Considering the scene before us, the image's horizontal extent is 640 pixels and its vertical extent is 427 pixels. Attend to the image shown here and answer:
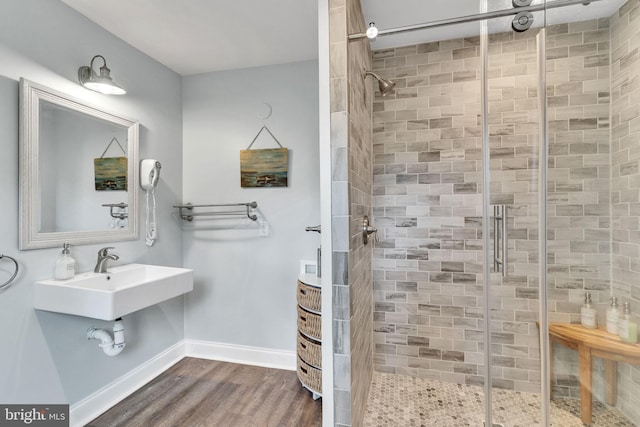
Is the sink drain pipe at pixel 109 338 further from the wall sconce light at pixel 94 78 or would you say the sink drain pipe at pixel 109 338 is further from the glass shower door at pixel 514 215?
the glass shower door at pixel 514 215

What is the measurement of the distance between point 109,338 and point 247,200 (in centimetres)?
130

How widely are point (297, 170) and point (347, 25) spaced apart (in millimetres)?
1158

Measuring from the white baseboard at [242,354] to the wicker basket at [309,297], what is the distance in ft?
2.19

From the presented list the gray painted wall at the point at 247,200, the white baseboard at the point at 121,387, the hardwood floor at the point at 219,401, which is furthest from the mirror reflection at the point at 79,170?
the hardwood floor at the point at 219,401

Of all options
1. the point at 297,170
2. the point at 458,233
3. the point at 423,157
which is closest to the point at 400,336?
the point at 458,233

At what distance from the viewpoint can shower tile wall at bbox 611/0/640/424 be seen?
91 centimetres

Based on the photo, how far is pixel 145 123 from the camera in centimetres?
226

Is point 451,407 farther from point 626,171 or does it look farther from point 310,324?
point 626,171

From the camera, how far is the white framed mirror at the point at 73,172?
155cm

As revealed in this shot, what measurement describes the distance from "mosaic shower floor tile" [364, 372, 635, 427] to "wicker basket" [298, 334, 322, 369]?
432mm

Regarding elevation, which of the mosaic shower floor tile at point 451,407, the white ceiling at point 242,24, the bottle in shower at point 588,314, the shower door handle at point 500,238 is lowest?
the mosaic shower floor tile at point 451,407

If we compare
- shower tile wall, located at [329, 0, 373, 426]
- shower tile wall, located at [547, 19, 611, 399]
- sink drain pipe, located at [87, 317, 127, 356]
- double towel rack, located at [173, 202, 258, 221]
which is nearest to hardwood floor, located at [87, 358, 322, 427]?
sink drain pipe, located at [87, 317, 127, 356]

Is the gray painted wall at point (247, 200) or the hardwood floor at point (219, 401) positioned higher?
the gray painted wall at point (247, 200)

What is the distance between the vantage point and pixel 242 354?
8.13ft
